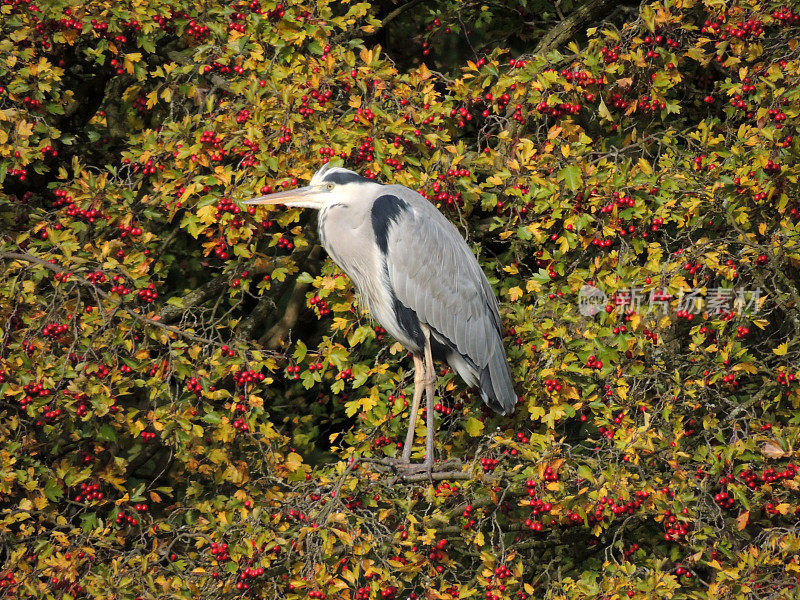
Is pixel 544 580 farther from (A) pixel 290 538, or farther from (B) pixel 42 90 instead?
(B) pixel 42 90

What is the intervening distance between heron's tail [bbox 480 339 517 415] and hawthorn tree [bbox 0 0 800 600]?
61 millimetres

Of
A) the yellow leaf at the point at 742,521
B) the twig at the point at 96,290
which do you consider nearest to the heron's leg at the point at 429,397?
the twig at the point at 96,290

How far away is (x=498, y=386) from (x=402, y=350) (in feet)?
2.18

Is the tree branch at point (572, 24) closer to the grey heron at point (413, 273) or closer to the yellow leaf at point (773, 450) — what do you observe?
the grey heron at point (413, 273)

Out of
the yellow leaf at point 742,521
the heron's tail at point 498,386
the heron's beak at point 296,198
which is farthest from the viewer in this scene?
the heron's tail at point 498,386

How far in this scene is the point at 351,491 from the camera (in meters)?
3.39

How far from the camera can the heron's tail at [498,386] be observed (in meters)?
3.86

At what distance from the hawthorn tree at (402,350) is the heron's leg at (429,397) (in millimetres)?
92

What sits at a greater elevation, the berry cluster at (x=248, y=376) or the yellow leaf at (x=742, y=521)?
the berry cluster at (x=248, y=376)

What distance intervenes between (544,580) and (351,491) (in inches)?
39.8

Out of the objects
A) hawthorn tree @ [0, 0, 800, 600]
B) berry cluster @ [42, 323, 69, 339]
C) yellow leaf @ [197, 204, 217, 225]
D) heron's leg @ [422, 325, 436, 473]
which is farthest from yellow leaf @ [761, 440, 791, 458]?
berry cluster @ [42, 323, 69, 339]

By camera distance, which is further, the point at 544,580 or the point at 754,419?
the point at 544,580

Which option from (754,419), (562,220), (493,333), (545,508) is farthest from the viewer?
(493,333)

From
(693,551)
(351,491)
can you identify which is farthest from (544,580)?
(351,491)
